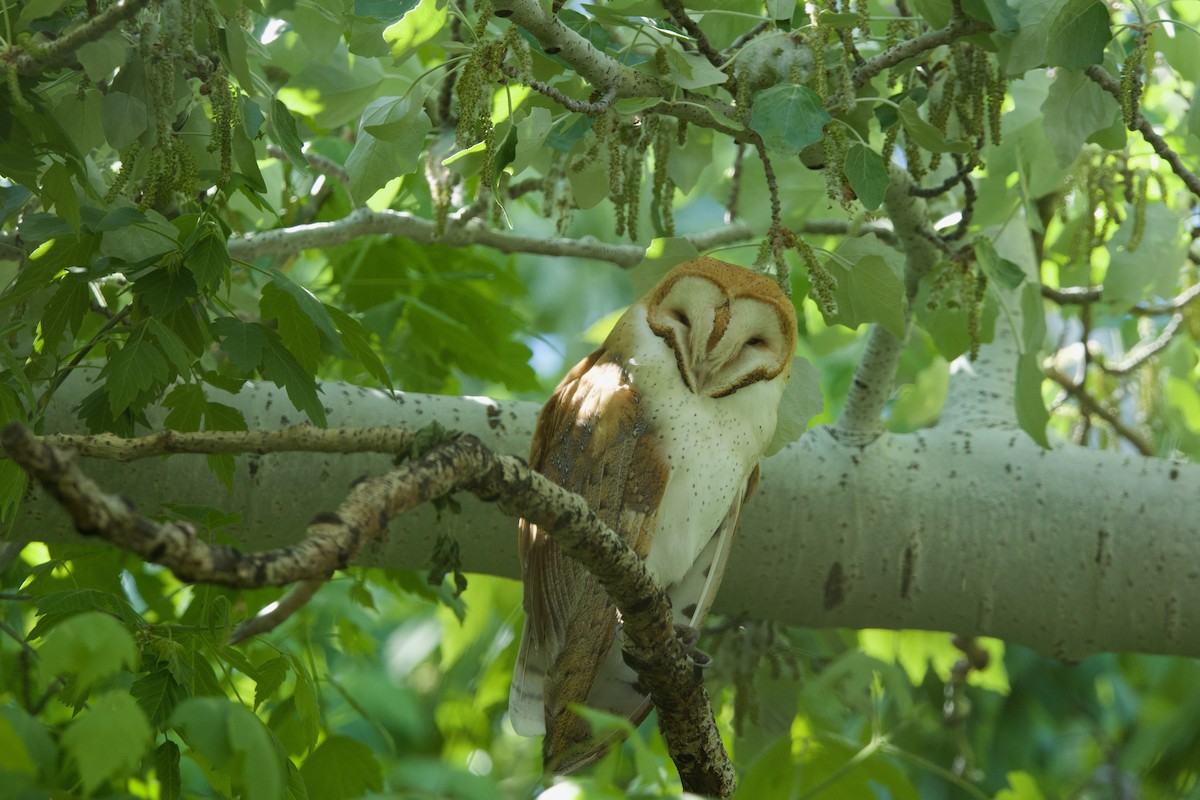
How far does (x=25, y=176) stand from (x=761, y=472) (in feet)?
4.50

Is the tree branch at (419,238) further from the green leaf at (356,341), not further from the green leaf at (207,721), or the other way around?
the green leaf at (207,721)

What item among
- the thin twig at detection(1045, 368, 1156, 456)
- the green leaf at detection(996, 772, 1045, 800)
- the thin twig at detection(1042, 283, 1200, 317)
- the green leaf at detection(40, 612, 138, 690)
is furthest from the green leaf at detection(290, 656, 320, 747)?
the thin twig at detection(1045, 368, 1156, 456)

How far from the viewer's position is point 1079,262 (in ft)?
8.01

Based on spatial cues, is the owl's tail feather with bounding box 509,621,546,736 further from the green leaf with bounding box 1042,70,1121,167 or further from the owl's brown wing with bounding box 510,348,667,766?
the green leaf with bounding box 1042,70,1121,167

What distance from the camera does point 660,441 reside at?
5.88ft

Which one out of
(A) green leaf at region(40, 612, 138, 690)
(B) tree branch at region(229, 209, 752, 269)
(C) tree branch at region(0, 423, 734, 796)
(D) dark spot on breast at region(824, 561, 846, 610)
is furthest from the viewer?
(D) dark spot on breast at region(824, 561, 846, 610)

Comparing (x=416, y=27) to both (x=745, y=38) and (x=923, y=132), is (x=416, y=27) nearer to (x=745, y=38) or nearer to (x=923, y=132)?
(x=745, y=38)

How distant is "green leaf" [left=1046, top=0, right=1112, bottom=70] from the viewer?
1562 millimetres

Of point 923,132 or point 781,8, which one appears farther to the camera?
point 923,132

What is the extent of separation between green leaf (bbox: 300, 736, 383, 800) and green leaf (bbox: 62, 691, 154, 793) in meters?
0.88

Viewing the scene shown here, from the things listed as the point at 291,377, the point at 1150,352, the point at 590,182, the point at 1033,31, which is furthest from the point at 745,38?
the point at 1150,352

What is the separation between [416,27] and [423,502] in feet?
2.64

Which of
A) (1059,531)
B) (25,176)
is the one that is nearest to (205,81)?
(25,176)

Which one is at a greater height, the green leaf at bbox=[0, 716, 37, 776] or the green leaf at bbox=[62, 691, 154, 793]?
the green leaf at bbox=[62, 691, 154, 793]
